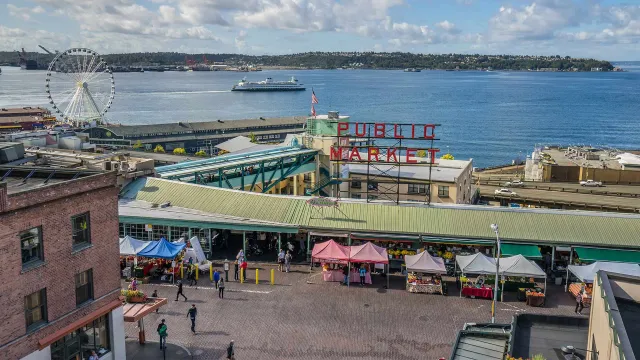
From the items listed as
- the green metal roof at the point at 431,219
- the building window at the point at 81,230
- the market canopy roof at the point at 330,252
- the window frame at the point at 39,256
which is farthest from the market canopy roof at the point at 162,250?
the window frame at the point at 39,256

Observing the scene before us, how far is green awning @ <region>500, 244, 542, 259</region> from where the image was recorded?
33.8 meters

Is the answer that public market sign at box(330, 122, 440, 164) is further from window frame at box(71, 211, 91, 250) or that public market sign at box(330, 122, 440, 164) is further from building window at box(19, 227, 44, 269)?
building window at box(19, 227, 44, 269)

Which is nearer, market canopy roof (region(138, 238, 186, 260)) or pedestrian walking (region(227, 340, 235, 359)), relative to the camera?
pedestrian walking (region(227, 340, 235, 359))

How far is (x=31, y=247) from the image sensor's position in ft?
65.9

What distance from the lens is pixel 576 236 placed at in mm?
34625

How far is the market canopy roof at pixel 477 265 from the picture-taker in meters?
31.7

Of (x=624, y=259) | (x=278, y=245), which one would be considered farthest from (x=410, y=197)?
(x=624, y=259)

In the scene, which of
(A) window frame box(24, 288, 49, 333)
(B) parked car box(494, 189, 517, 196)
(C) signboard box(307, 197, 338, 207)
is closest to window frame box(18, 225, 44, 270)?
(A) window frame box(24, 288, 49, 333)

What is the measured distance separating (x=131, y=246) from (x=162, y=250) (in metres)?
1.85

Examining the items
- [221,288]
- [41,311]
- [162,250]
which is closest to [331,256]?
[221,288]

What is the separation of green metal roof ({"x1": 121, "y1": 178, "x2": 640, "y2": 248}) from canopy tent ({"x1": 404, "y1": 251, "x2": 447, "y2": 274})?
8.58 feet

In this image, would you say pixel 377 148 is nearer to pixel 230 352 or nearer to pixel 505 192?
pixel 505 192

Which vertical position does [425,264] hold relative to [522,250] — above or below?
below

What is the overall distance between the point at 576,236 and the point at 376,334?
14.8 meters
